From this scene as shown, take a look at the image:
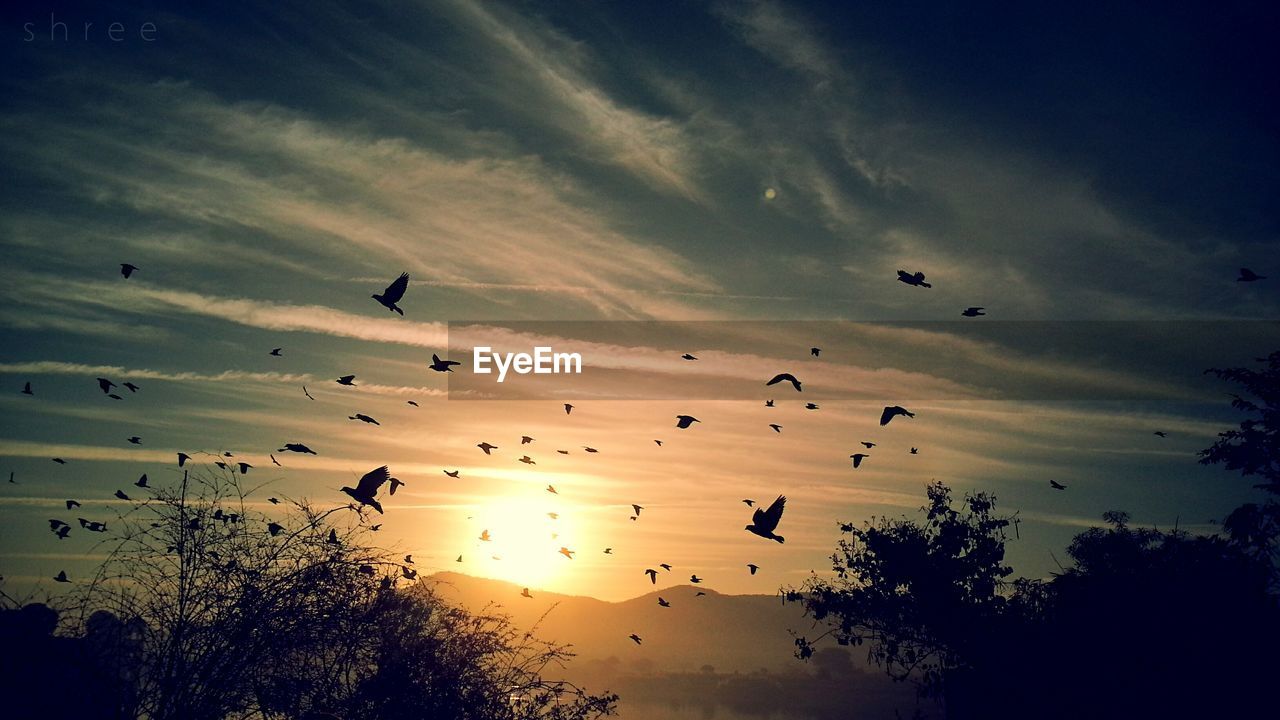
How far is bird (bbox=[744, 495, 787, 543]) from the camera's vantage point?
13.7m

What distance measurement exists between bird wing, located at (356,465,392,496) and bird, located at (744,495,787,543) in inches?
285

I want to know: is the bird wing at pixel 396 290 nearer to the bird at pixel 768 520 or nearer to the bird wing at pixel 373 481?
the bird wing at pixel 373 481

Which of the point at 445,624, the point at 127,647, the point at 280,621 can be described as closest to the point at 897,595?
the point at 445,624

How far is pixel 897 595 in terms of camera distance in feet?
105

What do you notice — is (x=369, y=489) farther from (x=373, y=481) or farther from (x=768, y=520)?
(x=768, y=520)

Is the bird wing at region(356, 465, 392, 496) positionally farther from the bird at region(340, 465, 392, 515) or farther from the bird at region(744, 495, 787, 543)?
the bird at region(744, 495, 787, 543)

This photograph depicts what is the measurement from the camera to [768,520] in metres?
14.1

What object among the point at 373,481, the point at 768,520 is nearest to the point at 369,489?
the point at 373,481

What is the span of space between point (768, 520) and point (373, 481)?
783 centimetres

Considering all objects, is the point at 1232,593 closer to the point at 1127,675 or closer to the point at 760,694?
the point at 1127,675

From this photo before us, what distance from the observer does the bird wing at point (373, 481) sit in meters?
13.4


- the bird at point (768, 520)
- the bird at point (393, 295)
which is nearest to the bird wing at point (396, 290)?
the bird at point (393, 295)

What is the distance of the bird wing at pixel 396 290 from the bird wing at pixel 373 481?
3.41 metres

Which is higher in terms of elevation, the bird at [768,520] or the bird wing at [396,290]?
the bird wing at [396,290]
